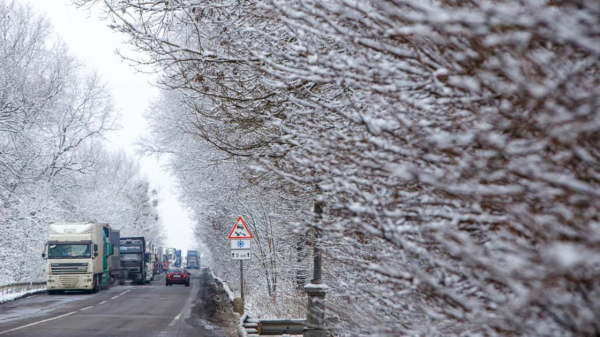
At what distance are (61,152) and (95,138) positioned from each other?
242 cm

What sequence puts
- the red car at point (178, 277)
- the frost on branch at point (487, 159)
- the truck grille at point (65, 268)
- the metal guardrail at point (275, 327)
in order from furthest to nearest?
the red car at point (178, 277), the truck grille at point (65, 268), the metal guardrail at point (275, 327), the frost on branch at point (487, 159)

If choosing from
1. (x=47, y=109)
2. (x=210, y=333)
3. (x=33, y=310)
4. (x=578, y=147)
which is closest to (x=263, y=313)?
(x=210, y=333)

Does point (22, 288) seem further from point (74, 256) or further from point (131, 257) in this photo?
point (131, 257)

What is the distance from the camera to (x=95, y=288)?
3631 cm

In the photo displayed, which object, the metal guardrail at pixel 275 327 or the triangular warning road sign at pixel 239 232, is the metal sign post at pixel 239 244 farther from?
the metal guardrail at pixel 275 327

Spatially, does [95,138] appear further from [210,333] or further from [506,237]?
[506,237]

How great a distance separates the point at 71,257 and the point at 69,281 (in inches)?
48.0

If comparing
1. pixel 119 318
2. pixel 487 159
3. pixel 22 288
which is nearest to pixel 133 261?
pixel 22 288

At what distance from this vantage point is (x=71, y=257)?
34.3m

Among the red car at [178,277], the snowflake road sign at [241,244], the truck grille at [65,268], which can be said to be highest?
the snowflake road sign at [241,244]

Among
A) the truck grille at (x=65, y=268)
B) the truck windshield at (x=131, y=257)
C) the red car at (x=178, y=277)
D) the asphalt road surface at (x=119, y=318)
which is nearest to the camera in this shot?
the asphalt road surface at (x=119, y=318)

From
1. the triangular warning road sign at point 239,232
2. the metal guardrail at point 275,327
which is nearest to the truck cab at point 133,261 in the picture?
the triangular warning road sign at point 239,232

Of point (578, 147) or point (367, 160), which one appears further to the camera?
point (367, 160)

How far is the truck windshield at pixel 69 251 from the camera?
34.3 meters
